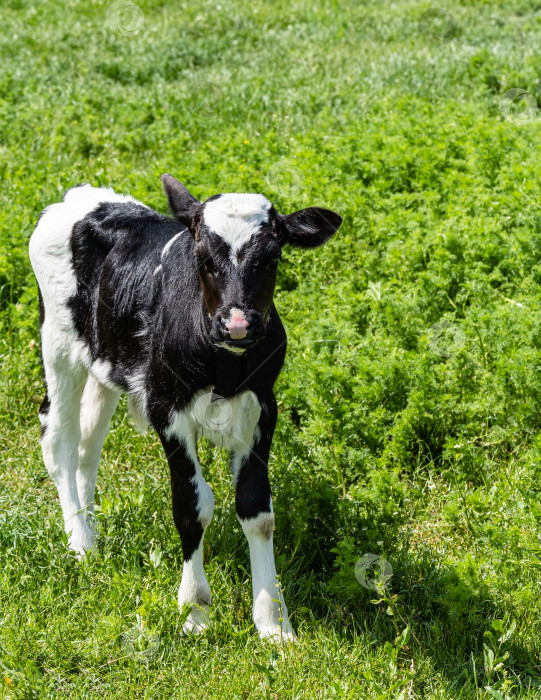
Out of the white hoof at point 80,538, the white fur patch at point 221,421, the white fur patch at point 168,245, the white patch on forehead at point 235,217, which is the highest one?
the white patch on forehead at point 235,217

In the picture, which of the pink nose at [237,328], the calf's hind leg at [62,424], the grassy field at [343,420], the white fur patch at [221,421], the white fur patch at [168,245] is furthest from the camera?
the calf's hind leg at [62,424]

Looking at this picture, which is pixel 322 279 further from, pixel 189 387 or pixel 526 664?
pixel 526 664

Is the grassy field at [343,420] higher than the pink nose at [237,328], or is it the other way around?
the pink nose at [237,328]

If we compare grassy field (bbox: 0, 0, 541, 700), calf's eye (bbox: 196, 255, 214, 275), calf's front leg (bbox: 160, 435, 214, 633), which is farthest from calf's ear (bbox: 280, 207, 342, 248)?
grassy field (bbox: 0, 0, 541, 700)

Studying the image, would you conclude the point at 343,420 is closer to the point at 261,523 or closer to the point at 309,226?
the point at 261,523

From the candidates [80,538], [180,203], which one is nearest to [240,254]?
[180,203]

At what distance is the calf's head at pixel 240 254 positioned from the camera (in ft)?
12.1

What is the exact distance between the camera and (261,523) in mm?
4219

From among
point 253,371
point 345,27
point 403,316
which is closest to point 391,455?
point 403,316

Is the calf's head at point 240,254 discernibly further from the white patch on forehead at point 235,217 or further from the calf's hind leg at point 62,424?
the calf's hind leg at point 62,424

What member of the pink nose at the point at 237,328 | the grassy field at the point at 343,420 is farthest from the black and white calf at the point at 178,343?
the grassy field at the point at 343,420

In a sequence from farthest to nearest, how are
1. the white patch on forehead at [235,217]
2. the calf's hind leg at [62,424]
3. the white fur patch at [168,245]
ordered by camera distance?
the calf's hind leg at [62,424], the white fur patch at [168,245], the white patch on forehead at [235,217]

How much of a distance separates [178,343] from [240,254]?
57 cm

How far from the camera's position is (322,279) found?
6.80m
